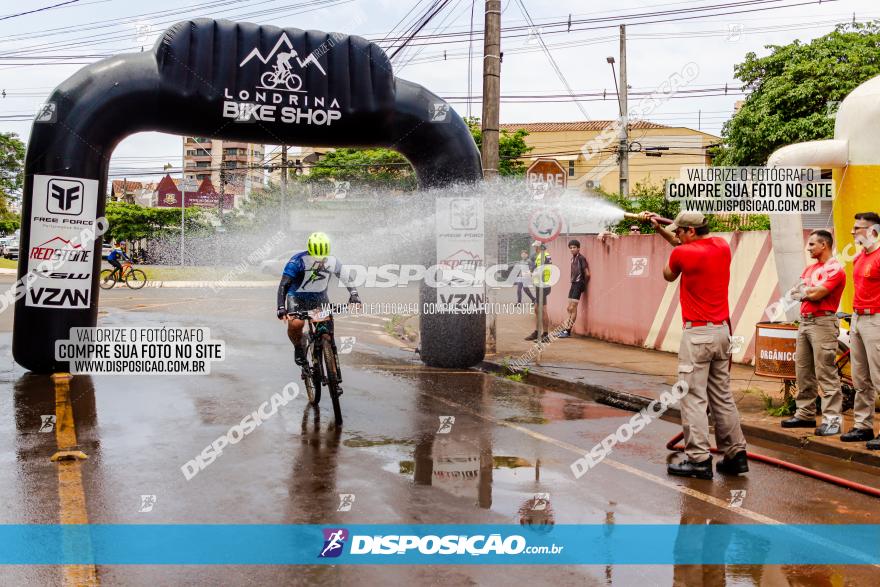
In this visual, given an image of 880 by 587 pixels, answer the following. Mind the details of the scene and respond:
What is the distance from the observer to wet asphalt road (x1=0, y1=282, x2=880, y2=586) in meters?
4.69

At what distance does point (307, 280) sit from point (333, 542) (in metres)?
4.65

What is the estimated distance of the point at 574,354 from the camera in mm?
14000

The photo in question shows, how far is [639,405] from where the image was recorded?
Result: 9.93 m

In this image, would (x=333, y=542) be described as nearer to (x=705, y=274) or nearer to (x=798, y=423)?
(x=705, y=274)

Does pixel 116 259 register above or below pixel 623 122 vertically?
below

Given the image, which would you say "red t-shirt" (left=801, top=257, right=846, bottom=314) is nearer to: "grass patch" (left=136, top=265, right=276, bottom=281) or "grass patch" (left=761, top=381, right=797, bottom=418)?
"grass patch" (left=761, top=381, right=797, bottom=418)

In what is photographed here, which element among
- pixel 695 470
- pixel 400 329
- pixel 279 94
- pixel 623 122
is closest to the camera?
pixel 695 470

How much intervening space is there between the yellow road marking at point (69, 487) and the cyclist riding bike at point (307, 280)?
2.44 metres

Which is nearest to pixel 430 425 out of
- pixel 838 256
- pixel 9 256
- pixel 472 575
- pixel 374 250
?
pixel 472 575

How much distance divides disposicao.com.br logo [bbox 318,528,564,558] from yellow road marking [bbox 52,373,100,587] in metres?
1.30

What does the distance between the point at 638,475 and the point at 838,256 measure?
438cm

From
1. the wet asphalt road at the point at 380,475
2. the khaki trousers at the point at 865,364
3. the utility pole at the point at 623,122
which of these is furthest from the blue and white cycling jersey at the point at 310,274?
the utility pole at the point at 623,122

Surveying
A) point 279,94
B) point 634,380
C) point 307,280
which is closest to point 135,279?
point 279,94

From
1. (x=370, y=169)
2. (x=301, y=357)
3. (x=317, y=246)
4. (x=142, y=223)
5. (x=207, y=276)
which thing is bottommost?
(x=301, y=357)
